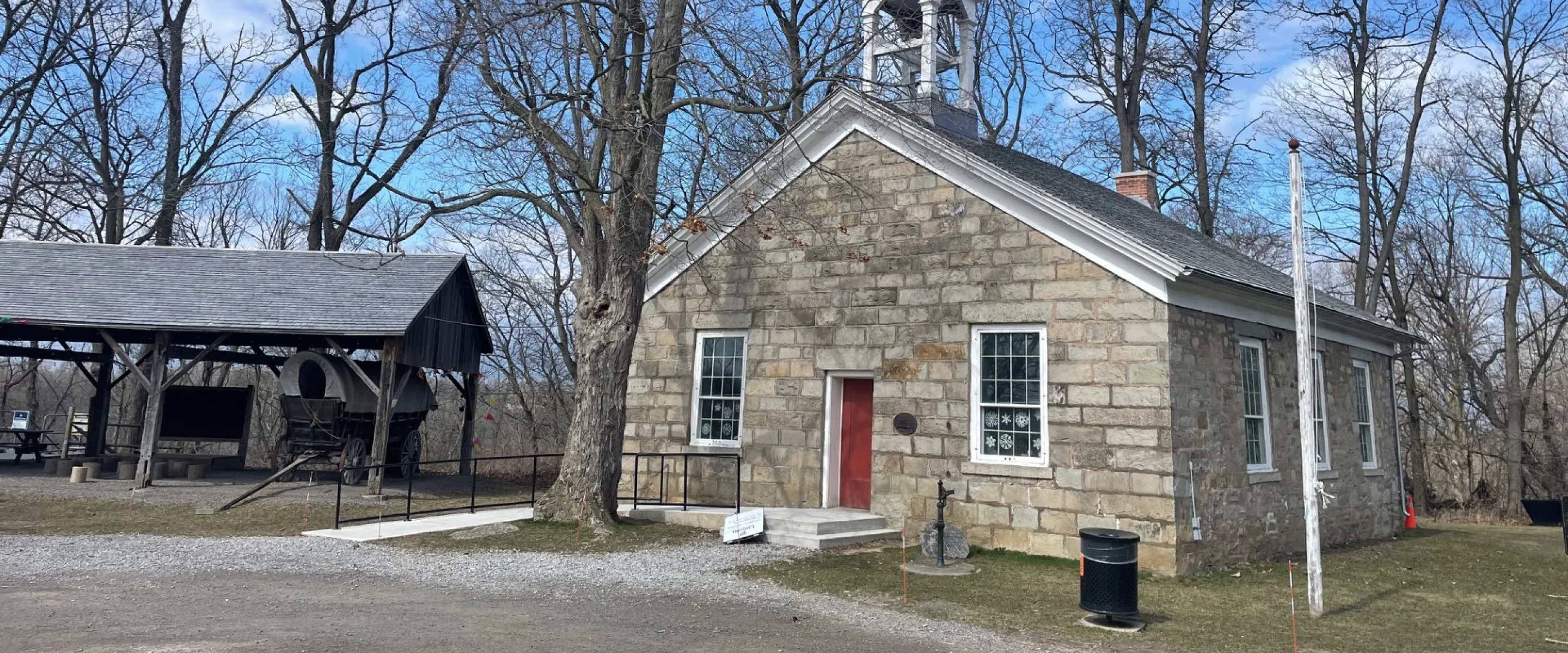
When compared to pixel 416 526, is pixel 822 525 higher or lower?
higher

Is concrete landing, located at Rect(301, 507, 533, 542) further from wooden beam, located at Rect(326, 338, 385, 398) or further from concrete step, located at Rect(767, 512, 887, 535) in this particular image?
wooden beam, located at Rect(326, 338, 385, 398)

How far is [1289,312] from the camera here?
13039mm

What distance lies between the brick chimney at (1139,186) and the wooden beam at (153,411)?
17871mm

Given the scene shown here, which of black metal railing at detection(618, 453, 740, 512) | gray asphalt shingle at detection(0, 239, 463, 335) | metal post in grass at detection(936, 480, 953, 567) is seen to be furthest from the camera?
gray asphalt shingle at detection(0, 239, 463, 335)

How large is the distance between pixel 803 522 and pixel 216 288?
43.1 ft

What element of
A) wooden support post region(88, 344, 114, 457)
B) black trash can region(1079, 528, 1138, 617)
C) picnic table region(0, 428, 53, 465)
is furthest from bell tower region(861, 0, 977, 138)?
picnic table region(0, 428, 53, 465)

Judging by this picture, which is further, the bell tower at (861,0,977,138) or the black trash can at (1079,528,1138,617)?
the bell tower at (861,0,977,138)

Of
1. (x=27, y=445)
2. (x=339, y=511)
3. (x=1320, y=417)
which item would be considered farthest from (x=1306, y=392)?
(x=27, y=445)

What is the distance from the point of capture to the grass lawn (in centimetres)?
759

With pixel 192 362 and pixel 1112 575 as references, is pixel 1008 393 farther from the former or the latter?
pixel 192 362

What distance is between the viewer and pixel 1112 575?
7.66 meters

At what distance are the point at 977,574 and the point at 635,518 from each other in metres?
4.82

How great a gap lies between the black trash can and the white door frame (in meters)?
5.21

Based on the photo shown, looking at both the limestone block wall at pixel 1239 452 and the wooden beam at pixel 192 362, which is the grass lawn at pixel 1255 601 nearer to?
the limestone block wall at pixel 1239 452
